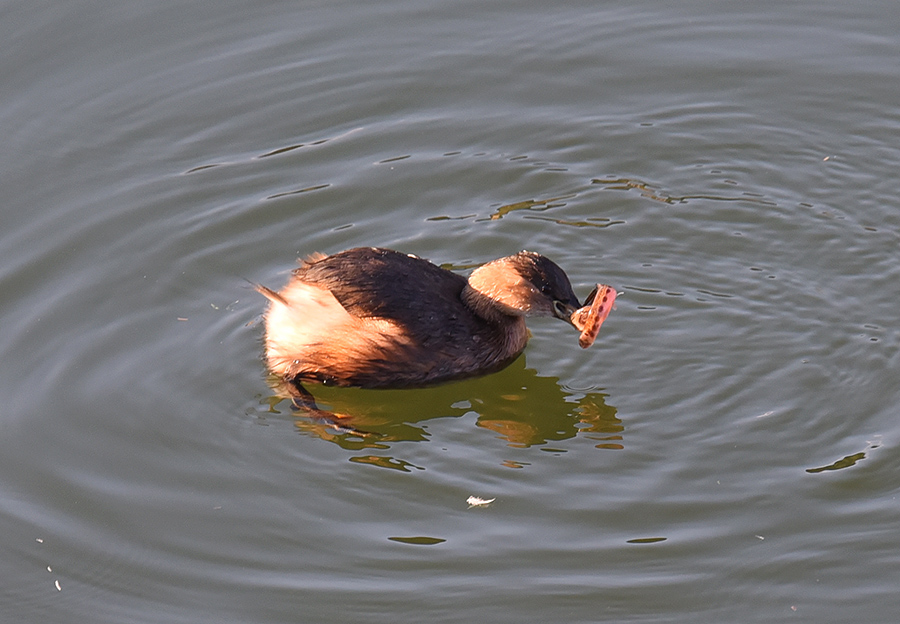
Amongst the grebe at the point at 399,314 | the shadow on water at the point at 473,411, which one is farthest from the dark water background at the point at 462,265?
the grebe at the point at 399,314

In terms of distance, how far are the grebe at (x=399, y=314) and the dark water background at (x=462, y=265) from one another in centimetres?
21

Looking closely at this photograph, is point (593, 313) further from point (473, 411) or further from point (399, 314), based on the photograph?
point (399, 314)

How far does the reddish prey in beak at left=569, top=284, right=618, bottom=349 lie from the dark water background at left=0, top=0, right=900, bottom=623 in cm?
24

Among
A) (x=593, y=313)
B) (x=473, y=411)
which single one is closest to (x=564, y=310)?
(x=593, y=313)

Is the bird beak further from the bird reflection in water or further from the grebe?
the bird reflection in water

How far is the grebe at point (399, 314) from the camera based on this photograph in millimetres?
6848

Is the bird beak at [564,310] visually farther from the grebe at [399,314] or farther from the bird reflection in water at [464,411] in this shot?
the bird reflection in water at [464,411]

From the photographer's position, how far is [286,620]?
5.61 m

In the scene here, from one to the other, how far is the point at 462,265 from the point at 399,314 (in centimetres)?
112

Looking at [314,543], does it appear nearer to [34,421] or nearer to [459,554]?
[459,554]

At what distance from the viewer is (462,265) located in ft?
26.0

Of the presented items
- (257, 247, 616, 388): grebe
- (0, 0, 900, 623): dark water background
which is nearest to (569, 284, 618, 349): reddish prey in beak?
(257, 247, 616, 388): grebe

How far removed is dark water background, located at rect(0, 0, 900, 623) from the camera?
5.84 meters

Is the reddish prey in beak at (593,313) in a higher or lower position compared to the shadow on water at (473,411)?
higher
